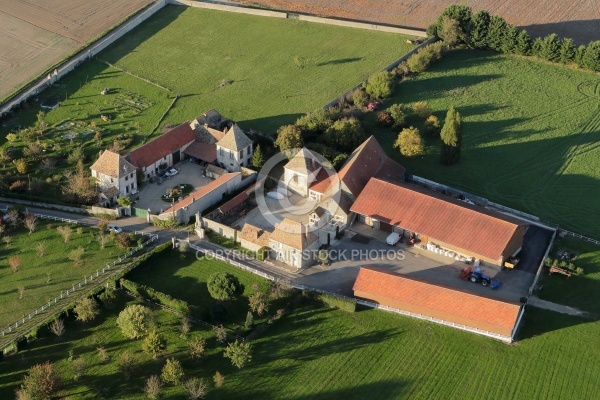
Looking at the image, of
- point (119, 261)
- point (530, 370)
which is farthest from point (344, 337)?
point (119, 261)

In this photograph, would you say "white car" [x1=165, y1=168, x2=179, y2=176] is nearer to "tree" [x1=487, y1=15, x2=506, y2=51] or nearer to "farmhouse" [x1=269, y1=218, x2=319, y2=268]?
"farmhouse" [x1=269, y1=218, x2=319, y2=268]

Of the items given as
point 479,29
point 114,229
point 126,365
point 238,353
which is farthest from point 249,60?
point 126,365

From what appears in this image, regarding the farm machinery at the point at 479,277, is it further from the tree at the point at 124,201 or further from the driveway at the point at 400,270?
the tree at the point at 124,201

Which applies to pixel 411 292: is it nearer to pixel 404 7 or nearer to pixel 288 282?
pixel 288 282

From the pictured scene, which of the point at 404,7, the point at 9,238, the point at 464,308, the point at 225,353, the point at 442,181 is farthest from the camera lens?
the point at 404,7

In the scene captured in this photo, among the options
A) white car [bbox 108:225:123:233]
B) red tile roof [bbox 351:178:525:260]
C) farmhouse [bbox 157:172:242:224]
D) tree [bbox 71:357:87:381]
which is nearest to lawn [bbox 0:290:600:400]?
tree [bbox 71:357:87:381]

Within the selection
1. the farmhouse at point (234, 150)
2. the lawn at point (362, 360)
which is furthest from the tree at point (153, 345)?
the farmhouse at point (234, 150)

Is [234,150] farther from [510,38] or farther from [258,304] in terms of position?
[510,38]
